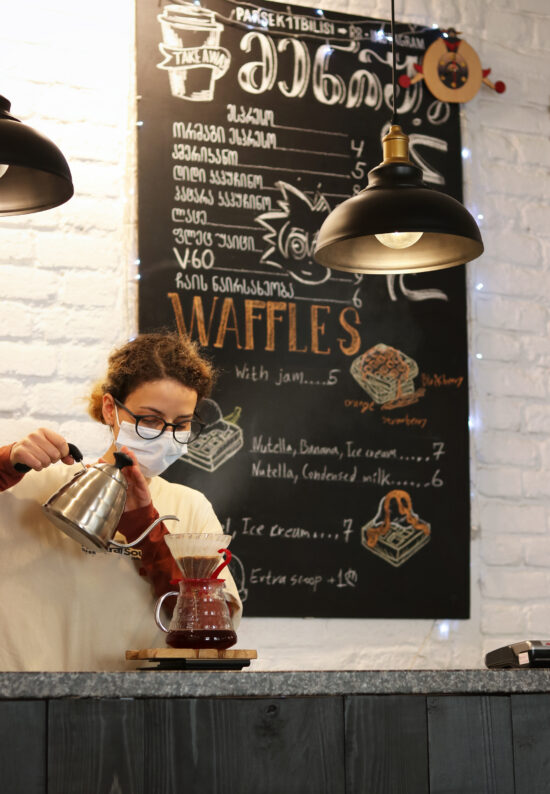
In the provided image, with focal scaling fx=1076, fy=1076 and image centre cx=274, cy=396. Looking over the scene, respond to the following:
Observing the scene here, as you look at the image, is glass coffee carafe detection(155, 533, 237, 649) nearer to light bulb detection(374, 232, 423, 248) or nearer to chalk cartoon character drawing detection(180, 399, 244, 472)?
light bulb detection(374, 232, 423, 248)

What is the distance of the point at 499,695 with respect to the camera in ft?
4.70

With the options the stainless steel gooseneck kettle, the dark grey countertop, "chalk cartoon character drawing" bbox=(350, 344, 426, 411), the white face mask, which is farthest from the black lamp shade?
the dark grey countertop

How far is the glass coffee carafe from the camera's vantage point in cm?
172

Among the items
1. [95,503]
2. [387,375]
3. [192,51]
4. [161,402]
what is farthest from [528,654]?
[192,51]

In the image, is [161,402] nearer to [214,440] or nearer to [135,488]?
[135,488]

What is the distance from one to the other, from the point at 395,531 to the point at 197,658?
49.2 inches

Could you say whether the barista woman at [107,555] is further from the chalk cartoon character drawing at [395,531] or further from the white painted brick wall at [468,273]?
the chalk cartoon character drawing at [395,531]

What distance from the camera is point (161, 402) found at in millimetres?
2119

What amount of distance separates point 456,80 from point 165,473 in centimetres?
137

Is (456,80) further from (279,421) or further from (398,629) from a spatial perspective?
(398,629)

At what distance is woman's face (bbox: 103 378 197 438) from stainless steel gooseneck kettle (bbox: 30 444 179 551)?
0.26 metres

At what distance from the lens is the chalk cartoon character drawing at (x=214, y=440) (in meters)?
2.63

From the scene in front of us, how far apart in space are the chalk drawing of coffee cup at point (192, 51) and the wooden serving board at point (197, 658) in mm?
1607

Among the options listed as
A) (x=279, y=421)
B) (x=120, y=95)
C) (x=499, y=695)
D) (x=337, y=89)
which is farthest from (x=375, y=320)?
(x=499, y=695)
